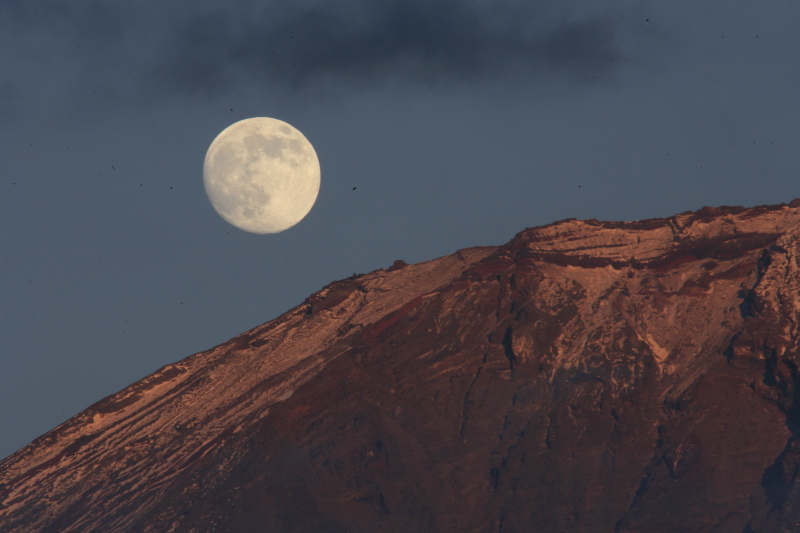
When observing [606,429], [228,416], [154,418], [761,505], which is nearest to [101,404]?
[154,418]

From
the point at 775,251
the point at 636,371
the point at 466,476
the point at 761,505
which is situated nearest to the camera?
the point at 761,505

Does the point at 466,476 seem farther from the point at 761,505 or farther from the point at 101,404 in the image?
the point at 101,404

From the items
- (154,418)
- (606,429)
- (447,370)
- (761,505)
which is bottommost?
(761,505)

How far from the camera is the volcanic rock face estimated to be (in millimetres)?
76125

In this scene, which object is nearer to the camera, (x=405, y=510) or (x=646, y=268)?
(x=405, y=510)

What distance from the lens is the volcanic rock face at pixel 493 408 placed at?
76125mm

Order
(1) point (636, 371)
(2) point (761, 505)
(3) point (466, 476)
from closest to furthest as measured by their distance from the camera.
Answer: (2) point (761, 505)
(3) point (466, 476)
(1) point (636, 371)

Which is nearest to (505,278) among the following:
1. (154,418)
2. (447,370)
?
(447,370)

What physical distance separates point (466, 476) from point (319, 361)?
1668 centimetres

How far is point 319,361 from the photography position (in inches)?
3585

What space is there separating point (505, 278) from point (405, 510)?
22.7m

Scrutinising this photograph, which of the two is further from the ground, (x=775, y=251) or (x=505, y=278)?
(x=505, y=278)

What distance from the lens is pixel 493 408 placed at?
8325 centimetres

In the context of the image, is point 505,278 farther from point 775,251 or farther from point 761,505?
point 761,505
